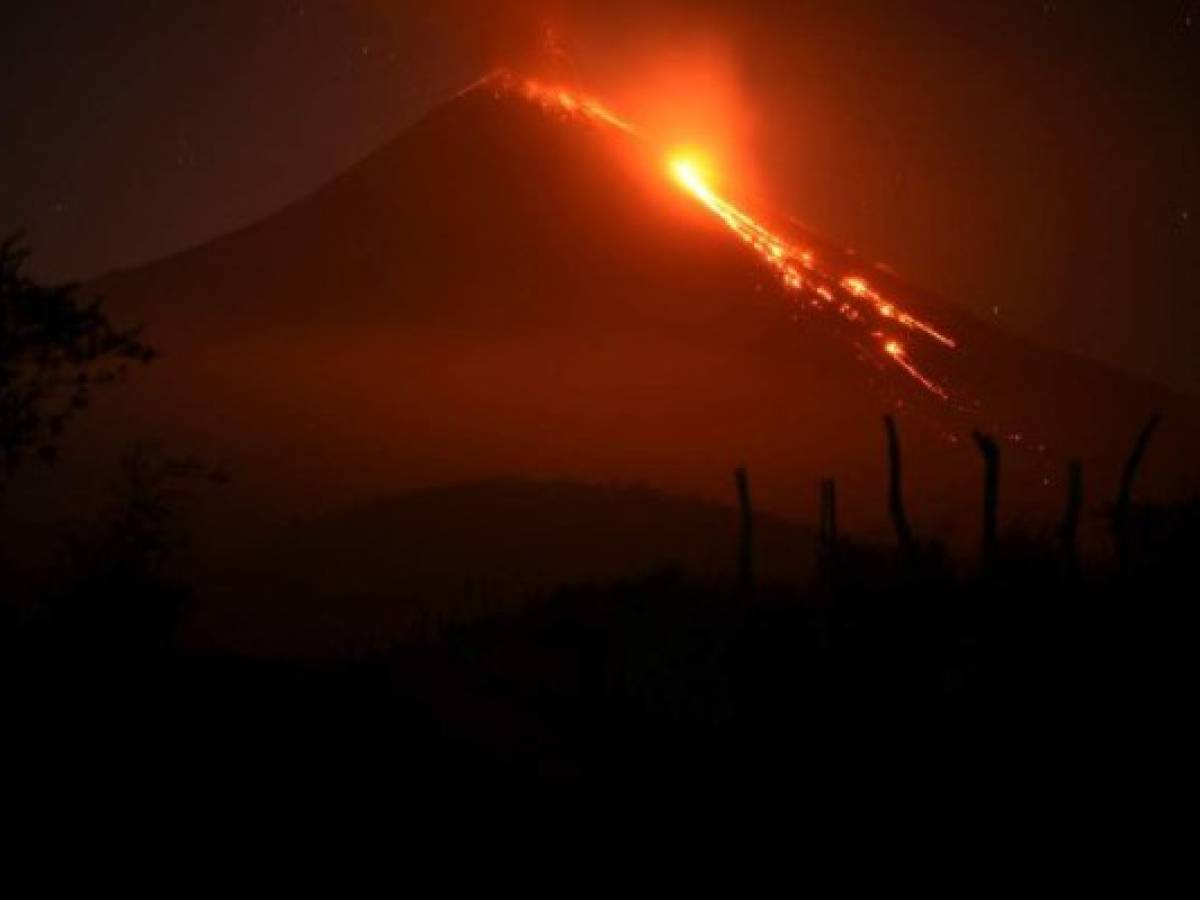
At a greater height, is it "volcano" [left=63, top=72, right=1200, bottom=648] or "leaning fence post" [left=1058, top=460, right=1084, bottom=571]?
"volcano" [left=63, top=72, right=1200, bottom=648]

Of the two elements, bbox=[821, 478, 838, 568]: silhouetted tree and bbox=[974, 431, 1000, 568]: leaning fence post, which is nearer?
bbox=[974, 431, 1000, 568]: leaning fence post

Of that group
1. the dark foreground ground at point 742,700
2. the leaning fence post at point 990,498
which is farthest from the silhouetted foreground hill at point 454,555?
the leaning fence post at point 990,498

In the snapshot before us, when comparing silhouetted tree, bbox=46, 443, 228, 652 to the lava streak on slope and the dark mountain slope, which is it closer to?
the dark mountain slope

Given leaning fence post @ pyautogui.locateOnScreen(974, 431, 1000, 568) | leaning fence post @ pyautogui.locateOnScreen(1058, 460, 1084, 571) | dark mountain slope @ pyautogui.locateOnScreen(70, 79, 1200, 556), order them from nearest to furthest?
leaning fence post @ pyautogui.locateOnScreen(974, 431, 1000, 568)
leaning fence post @ pyautogui.locateOnScreen(1058, 460, 1084, 571)
dark mountain slope @ pyautogui.locateOnScreen(70, 79, 1200, 556)

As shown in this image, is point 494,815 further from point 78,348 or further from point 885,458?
point 885,458

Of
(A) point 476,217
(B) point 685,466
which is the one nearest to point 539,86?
(A) point 476,217

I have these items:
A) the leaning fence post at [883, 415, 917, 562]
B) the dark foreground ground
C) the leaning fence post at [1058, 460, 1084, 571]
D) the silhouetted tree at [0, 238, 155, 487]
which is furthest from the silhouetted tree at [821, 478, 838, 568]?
the silhouetted tree at [0, 238, 155, 487]
